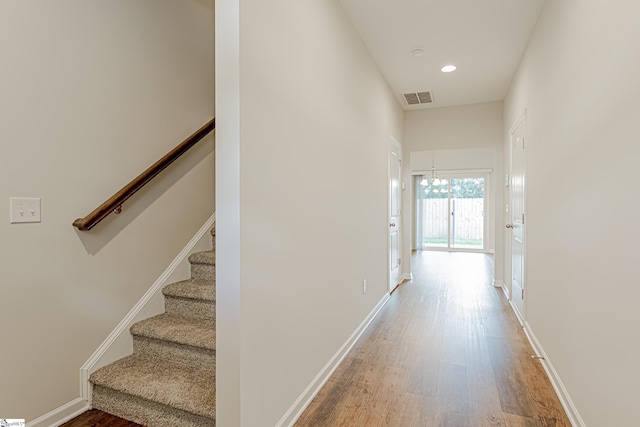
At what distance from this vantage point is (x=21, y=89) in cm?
165

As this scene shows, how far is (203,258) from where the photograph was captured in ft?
8.56

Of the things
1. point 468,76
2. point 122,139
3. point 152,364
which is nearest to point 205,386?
point 152,364

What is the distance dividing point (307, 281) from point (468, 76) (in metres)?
3.38

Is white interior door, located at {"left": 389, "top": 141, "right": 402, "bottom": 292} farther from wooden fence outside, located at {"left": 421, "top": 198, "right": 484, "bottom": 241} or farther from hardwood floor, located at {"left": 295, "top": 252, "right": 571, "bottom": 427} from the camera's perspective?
Result: wooden fence outside, located at {"left": 421, "top": 198, "right": 484, "bottom": 241}

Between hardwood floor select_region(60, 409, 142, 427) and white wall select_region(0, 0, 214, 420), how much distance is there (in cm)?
12

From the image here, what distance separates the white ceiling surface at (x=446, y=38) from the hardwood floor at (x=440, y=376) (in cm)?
274

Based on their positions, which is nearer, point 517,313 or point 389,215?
point 517,313

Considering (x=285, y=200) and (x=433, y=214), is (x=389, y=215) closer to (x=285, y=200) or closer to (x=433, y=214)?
(x=285, y=200)

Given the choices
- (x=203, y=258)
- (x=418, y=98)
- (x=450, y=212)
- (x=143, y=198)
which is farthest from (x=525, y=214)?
(x=450, y=212)

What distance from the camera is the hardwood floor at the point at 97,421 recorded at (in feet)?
5.81

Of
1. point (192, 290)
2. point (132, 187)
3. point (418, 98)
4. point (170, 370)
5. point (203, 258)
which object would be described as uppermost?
point (418, 98)

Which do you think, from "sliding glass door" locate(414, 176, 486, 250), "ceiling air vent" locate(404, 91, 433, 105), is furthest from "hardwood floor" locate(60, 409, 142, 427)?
"sliding glass door" locate(414, 176, 486, 250)

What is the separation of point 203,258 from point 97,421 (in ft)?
3.77

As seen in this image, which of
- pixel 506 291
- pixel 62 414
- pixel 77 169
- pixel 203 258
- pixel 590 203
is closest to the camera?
pixel 590 203
